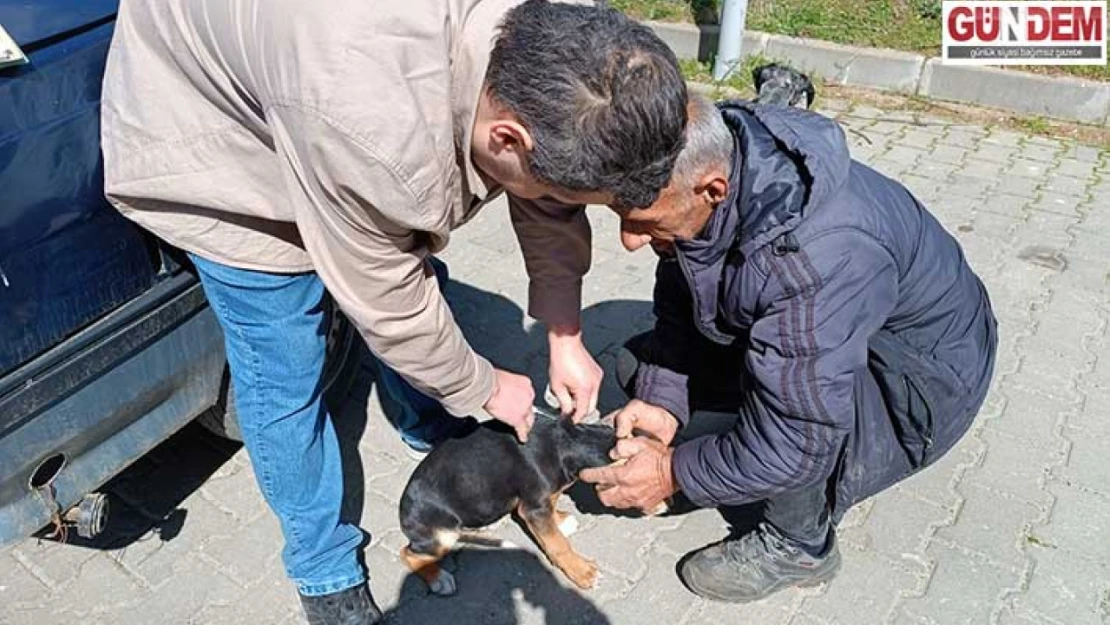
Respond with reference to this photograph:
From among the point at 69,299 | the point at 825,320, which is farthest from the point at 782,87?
the point at 69,299

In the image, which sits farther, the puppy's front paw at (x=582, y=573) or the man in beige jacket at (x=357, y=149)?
the puppy's front paw at (x=582, y=573)

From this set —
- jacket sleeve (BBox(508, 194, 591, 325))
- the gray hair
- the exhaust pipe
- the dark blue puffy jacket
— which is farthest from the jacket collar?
the exhaust pipe

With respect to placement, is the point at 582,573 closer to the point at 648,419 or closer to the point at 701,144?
the point at 648,419

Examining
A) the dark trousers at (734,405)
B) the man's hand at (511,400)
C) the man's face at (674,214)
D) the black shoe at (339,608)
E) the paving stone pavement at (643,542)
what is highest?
the man's face at (674,214)

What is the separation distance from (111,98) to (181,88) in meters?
0.21

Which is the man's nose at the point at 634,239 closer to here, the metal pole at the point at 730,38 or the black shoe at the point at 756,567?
the black shoe at the point at 756,567

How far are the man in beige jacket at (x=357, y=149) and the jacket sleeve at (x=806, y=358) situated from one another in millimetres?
473

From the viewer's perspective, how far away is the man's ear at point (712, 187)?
1767mm

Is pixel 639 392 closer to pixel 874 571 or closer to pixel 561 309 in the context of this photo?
pixel 561 309

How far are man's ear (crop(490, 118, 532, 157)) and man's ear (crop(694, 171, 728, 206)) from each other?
0.40m

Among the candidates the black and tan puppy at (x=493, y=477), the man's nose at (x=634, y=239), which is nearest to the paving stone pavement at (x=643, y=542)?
the black and tan puppy at (x=493, y=477)

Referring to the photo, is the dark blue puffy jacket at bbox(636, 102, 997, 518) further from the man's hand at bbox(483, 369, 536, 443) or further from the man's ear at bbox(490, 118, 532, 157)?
the man's ear at bbox(490, 118, 532, 157)

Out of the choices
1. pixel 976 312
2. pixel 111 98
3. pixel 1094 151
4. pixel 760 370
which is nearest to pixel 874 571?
pixel 976 312

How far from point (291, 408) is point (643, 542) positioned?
1.17 metres
